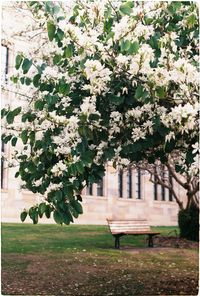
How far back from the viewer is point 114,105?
5.55m

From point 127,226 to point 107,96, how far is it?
29.4ft

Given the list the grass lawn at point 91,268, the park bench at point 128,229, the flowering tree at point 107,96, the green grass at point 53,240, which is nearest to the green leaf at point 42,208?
the flowering tree at point 107,96

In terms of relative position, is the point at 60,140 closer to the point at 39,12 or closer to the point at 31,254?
the point at 39,12

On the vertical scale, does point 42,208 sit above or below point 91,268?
above

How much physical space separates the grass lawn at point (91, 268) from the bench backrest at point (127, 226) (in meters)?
0.50

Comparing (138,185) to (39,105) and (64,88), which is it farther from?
(64,88)

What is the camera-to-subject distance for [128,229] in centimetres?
1357

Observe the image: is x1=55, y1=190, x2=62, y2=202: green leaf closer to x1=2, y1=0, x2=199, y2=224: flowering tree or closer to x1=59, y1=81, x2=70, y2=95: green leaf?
x1=2, y1=0, x2=199, y2=224: flowering tree

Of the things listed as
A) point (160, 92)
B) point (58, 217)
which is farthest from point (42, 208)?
point (160, 92)

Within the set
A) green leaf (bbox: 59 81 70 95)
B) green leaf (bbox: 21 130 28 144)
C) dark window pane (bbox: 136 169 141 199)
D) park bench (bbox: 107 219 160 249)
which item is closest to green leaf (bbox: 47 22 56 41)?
green leaf (bbox: 59 81 70 95)

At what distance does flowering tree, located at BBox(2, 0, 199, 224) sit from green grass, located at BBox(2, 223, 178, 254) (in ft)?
22.0

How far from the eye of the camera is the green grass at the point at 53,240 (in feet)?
40.5

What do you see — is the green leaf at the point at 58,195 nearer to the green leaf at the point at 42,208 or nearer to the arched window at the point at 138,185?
the green leaf at the point at 42,208

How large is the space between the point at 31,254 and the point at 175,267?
3511 mm
